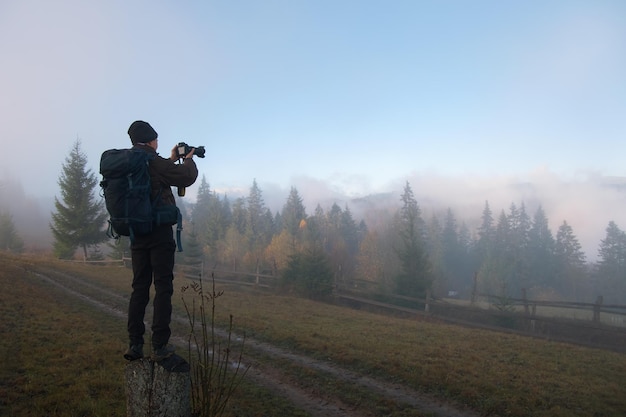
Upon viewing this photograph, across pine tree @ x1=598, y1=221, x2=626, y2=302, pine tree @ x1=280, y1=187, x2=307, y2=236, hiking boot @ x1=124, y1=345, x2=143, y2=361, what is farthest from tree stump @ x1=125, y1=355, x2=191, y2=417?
pine tree @ x1=598, y1=221, x2=626, y2=302

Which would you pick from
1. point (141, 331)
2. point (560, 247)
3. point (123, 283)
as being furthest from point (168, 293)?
point (560, 247)

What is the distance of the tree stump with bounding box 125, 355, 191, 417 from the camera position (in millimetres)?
3180

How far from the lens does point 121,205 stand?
134 inches

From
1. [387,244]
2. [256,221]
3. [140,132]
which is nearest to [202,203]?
[256,221]

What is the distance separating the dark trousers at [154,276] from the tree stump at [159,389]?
1.05 ft

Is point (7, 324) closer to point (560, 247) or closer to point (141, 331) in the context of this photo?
point (141, 331)

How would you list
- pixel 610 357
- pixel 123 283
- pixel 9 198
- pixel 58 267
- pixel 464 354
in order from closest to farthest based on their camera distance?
pixel 464 354
pixel 610 357
pixel 123 283
pixel 58 267
pixel 9 198

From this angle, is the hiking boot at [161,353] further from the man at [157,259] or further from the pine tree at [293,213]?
the pine tree at [293,213]

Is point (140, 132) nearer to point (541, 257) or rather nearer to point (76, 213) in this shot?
point (76, 213)

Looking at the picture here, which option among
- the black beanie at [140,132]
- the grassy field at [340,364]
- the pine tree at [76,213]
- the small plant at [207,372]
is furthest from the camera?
the pine tree at [76,213]

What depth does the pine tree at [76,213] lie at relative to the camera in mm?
35281

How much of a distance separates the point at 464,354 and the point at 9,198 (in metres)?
176

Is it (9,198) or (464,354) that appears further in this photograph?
(9,198)

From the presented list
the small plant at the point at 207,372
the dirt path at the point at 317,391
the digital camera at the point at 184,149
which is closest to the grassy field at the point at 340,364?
the dirt path at the point at 317,391
